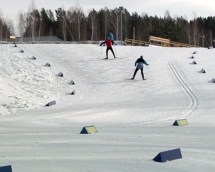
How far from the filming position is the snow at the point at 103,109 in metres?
5.79

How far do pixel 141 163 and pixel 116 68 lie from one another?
1662 cm

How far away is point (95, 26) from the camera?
252 ft

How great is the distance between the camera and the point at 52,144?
702 centimetres

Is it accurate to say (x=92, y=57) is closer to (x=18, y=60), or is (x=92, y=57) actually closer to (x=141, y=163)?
(x=18, y=60)

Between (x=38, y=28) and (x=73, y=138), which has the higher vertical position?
A: (x=38, y=28)

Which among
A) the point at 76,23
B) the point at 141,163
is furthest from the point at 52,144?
the point at 76,23

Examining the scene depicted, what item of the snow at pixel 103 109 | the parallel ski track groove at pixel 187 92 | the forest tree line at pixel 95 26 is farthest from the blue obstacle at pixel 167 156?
the forest tree line at pixel 95 26

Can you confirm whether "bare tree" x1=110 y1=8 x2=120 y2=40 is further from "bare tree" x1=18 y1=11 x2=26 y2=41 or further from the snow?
the snow

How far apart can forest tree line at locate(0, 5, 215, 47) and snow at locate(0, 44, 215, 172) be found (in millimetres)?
44131

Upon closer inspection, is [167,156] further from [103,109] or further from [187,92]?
[187,92]

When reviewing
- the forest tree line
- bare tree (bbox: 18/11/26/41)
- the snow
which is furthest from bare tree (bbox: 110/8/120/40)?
the snow

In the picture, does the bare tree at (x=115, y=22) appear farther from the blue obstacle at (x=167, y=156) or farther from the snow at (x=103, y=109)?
the blue obstacle at (x=167, y=156)

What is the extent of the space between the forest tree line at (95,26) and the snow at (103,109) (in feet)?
145

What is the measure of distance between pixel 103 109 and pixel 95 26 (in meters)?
65.3
